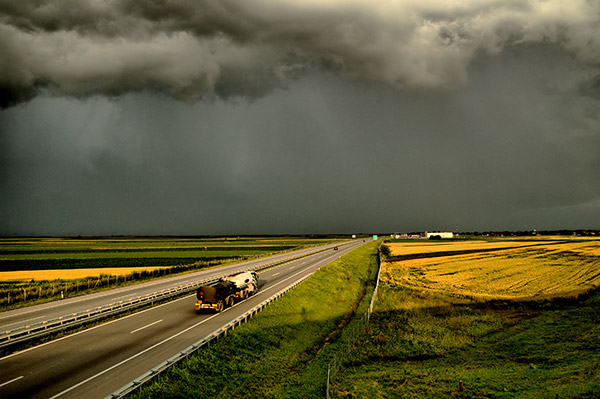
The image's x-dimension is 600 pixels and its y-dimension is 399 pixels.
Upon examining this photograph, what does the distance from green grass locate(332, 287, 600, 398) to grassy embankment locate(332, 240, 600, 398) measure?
5 cm

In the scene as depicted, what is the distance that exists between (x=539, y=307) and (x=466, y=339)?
14.9m

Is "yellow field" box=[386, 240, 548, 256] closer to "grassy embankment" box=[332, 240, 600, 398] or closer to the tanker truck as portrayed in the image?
"grassy embankment" box=[332, 240, 600, 398]

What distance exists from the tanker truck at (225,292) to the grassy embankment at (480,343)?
43.5ft

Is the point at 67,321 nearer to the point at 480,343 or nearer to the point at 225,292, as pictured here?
the point at 225,292

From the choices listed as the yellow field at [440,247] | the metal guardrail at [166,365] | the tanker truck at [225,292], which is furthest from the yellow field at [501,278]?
the yellow field at [440,247]

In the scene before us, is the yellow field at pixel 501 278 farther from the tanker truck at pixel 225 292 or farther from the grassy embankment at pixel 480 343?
the tanker truck at pixel 225 292

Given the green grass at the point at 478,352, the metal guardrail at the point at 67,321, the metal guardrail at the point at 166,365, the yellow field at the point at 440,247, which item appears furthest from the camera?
the yellow field at the point at 440,247

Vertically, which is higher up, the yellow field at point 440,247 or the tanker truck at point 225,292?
the tanker truck at point 225,292

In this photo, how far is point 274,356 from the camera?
23.7m

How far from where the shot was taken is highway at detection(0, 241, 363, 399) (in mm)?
16594

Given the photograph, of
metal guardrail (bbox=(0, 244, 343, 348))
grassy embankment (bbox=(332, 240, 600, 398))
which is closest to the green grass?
grassy embankment (bbox=(332, 240, 600, 398))

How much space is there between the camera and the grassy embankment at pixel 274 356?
1786cm

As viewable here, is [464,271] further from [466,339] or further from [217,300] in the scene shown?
[217,300]

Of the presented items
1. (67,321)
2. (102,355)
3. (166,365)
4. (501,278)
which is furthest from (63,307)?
(501,278)
